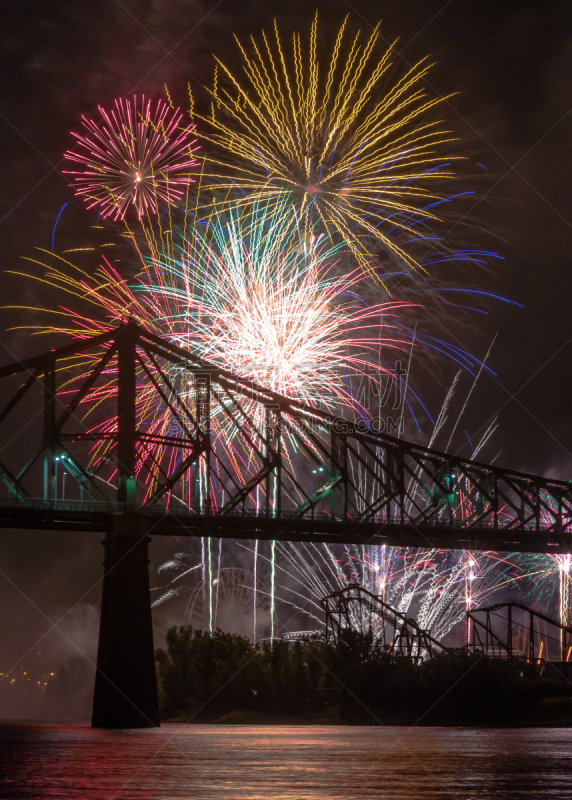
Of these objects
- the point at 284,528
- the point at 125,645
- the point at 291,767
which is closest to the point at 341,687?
the point at 284,528

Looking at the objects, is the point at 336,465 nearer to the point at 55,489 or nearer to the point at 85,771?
the point at 55,489

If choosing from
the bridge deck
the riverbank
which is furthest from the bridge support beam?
the riverbank

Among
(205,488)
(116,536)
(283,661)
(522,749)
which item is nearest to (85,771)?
(522,749)

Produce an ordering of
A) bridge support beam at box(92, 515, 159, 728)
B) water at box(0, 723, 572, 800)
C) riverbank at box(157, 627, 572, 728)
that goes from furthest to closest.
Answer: riverbank at box(157, 627, 572, 728)
bridge support beam at box(92, 515, 159, 728)
water at box(0, 723, 572, 800)

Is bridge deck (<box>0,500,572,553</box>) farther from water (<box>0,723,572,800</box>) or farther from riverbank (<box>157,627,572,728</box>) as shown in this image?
water (<box>0,723,572,800</box>)

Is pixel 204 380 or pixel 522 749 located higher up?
pixel 204 380

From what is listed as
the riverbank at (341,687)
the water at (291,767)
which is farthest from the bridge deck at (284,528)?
the water at (291,767)

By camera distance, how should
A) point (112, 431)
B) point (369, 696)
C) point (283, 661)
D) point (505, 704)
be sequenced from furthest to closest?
point (283, 661) → point (369, 696) → point (505, 704) → point (112, 431)
